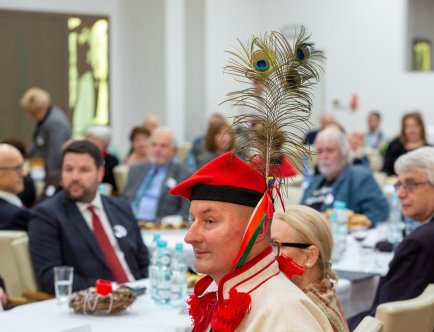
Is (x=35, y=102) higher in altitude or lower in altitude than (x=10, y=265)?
higher

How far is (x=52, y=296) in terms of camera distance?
4.54 metres

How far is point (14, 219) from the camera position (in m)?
5.27

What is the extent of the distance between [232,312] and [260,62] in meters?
0.62

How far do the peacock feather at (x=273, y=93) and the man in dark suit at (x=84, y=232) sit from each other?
2.40 metres

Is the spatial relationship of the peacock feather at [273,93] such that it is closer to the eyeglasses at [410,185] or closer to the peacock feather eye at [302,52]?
the peacock feather eye at [302,52]

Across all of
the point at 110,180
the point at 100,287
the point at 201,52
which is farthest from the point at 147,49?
the point at 100,287

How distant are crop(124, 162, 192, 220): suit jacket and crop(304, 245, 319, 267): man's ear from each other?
383 cm

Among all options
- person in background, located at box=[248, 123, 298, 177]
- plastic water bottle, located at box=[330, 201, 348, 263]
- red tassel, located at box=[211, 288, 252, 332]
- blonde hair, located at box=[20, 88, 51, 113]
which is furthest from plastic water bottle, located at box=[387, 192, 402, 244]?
blonde hair, located at box=[20, 88, 51, 113]

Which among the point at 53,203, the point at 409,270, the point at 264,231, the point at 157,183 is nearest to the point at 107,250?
the point at 53,203

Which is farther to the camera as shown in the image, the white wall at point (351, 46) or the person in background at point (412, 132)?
the white wall at point (351, 46)

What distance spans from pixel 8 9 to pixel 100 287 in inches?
475

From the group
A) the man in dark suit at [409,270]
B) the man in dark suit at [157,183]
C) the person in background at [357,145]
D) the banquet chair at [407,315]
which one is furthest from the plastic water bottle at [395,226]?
the person in background at [357,145]

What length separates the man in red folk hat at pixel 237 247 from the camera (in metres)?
2.09

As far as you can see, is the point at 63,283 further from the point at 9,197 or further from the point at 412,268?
the point at 9,197
